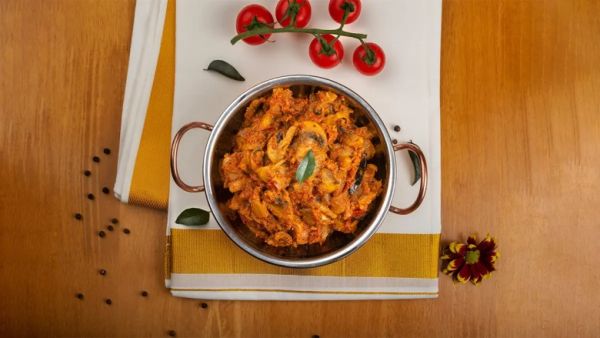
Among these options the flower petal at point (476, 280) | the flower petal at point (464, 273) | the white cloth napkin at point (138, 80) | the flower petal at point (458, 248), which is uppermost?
the white cloth napkin at point (138, 80)

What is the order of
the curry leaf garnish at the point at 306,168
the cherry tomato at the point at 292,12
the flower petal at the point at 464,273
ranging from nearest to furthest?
the curry leaf garnish at the point at 306,168
the cherry tomato at the point at 292,12
the flower petal at the point at 464,273

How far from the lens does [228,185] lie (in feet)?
4.90

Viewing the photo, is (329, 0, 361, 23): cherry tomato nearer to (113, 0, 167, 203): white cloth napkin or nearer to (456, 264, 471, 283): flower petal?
(113, 0, 167, 203): white cloth napkin

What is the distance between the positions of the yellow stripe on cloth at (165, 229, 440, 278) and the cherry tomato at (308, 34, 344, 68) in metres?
0.59

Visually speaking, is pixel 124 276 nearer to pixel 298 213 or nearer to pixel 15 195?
pixel 15 195

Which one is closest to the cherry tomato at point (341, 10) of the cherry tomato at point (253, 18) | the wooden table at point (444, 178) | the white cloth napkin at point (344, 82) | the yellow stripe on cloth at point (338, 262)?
the white cloth napkin at point (344, 82)

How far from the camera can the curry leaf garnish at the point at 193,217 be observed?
65.3 inches

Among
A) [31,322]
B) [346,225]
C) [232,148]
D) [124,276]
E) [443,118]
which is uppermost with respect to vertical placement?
[443,118]

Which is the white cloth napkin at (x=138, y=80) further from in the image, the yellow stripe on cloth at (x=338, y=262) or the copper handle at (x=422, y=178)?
the copper handle at (x=422, y=178)

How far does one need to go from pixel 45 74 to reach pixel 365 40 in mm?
1117

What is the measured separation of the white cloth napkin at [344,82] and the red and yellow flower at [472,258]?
9 centimetres

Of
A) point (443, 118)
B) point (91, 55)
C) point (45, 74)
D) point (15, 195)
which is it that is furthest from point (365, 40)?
point (15, 195)

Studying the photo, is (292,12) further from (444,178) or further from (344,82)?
(444,178)

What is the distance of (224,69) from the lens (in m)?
1.69
